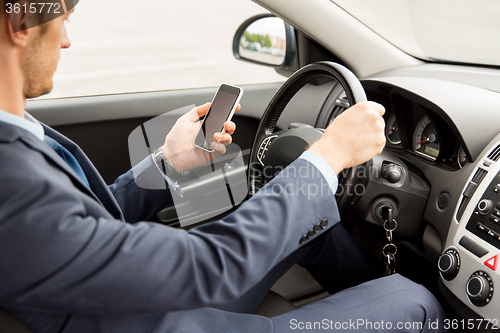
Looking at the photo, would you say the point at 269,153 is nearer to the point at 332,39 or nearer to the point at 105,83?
the point at 332,39

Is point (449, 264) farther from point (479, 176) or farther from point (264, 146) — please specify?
point (264, 146)

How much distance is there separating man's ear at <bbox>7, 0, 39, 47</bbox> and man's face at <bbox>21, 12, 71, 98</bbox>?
0.05ft

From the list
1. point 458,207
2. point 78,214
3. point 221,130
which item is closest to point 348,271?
point 458,207

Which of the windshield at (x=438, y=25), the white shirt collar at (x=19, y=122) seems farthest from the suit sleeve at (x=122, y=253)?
the windshield at (x=438, y=25)

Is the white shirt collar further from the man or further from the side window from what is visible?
the side window

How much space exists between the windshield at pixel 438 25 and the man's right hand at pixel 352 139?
75 cm

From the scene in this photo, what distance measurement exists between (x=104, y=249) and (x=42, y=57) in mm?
308

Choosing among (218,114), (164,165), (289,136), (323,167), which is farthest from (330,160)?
(164,165)

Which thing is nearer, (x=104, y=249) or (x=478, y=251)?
(x=104, y=249)

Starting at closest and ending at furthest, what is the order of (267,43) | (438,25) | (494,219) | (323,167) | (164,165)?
(323,167) → (494,219) → (164,165) → (267,43) → (438,25)

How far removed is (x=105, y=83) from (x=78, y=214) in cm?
192

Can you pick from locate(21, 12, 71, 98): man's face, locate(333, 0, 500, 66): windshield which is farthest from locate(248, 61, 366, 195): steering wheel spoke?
locate(21, 12, 71, 98): man's face

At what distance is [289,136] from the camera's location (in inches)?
44.3

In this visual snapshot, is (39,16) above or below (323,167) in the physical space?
above
